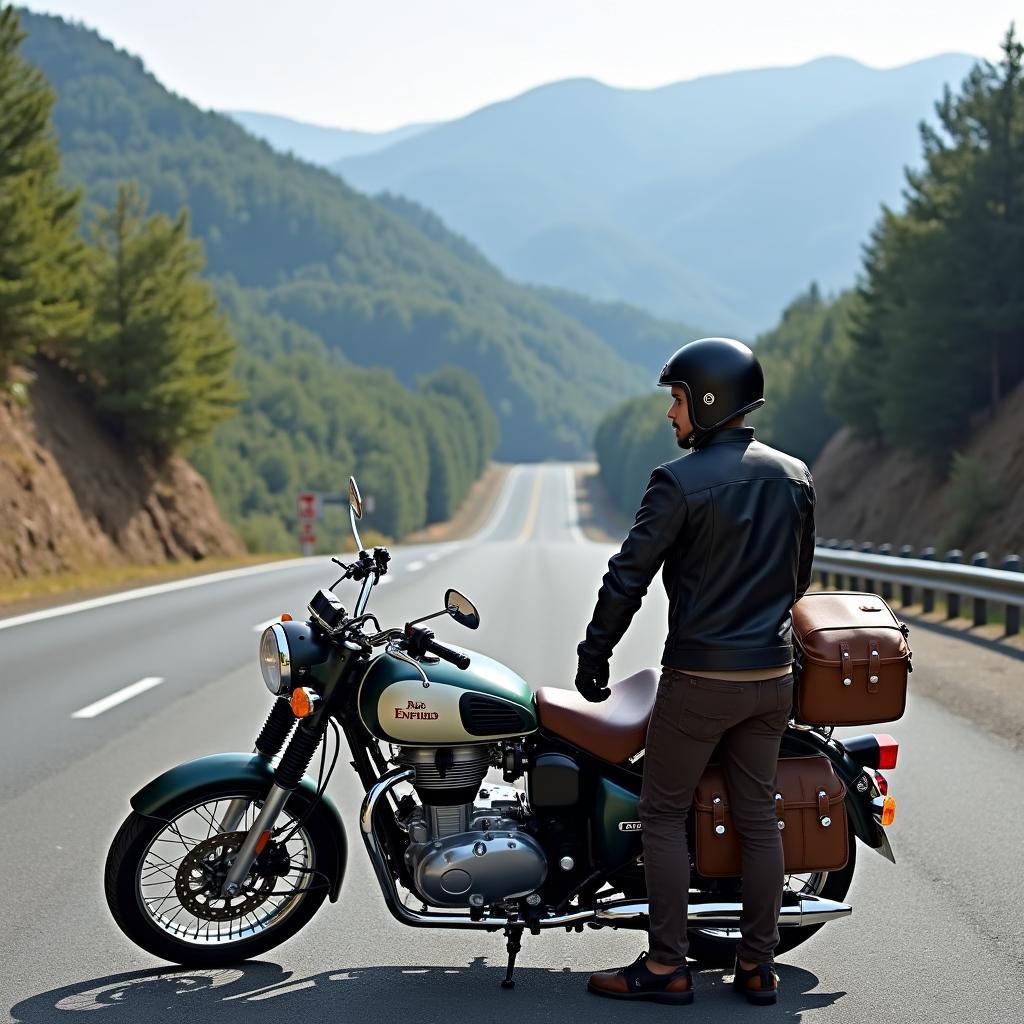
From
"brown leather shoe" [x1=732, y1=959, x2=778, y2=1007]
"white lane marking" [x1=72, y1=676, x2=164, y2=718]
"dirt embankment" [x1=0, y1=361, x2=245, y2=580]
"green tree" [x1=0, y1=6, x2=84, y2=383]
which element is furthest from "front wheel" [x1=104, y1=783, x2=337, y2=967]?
"green tree" [x1=0, y1=6, x2=84, y2=383]

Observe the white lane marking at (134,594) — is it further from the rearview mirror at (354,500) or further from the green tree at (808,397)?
the green tree at (808,397)

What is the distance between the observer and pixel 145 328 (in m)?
38.7

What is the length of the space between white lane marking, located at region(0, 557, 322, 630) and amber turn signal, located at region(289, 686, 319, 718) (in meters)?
12.3

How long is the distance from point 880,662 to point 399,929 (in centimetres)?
207

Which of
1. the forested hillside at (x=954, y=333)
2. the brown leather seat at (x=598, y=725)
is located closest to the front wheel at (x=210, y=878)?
the brown leather seat at (x=598, y=725)

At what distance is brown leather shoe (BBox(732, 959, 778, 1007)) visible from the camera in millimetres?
4473

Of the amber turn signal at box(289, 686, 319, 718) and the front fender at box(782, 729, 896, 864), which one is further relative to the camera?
the front fender at box(782, 729, 896, 864)

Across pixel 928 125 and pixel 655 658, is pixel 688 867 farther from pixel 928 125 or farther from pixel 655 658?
pixel 928 125

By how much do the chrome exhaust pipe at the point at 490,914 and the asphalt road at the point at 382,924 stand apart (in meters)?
0.22

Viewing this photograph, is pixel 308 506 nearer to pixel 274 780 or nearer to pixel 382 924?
pixel 382 924

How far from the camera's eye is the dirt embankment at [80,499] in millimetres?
29641

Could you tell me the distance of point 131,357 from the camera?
129ft

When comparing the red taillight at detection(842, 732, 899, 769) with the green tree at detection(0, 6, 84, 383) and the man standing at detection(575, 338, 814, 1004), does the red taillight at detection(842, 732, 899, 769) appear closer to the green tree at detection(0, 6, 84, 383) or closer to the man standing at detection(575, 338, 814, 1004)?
the man standing at detection(575, 338, 814, 1004)

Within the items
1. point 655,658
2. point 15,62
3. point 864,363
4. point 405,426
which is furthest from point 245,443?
point 655,658
